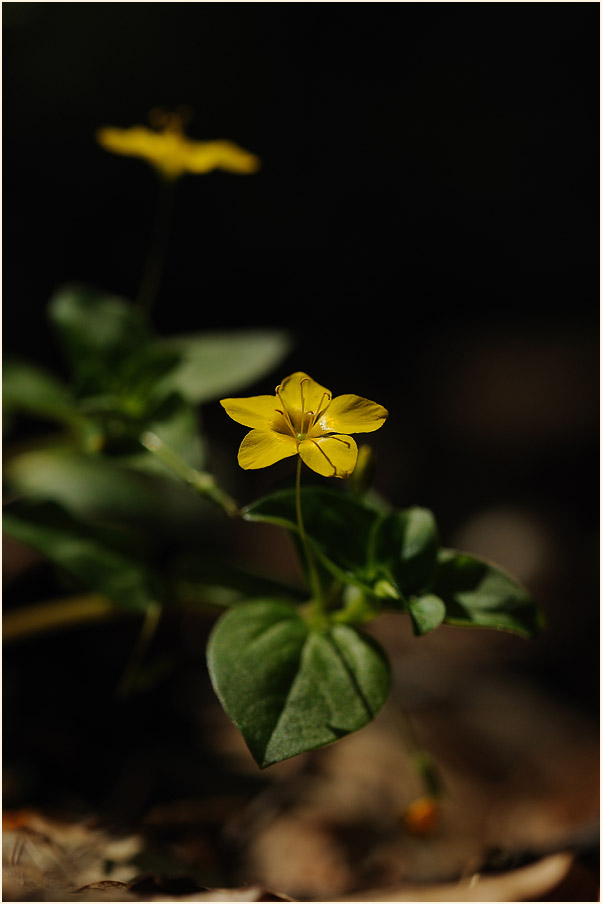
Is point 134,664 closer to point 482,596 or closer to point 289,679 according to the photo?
point 289,679

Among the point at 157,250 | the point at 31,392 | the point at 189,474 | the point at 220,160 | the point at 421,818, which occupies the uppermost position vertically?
the point at 157,250

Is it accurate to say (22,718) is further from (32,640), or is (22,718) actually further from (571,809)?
(571,809)

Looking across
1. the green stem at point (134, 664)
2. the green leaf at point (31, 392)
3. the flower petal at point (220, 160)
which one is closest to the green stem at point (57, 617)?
the green stem at point (134, 664)

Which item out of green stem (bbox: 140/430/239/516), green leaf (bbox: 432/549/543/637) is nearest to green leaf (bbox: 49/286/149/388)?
green stem (bbox: 140/430/239/516)

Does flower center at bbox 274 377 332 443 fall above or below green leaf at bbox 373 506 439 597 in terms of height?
above

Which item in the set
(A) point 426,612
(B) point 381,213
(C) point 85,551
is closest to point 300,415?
(A) point 426,612

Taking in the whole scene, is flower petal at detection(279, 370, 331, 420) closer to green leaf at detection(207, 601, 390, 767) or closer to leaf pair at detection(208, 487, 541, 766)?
leaf pair at detection(208, 487, 541, 766)

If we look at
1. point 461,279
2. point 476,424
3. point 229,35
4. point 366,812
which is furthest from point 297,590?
point 229,35
